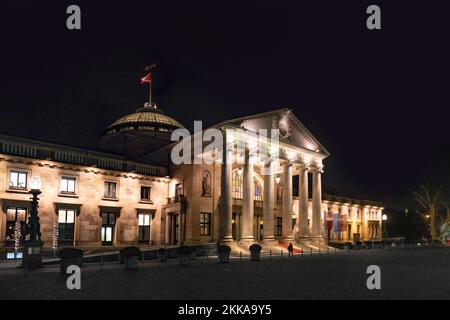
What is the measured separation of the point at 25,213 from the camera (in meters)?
41.1

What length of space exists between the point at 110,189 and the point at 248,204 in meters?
16.0

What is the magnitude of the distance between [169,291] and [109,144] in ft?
185

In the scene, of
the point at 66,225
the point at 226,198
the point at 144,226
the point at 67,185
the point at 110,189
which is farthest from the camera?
the point at 144,226

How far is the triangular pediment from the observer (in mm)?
51250

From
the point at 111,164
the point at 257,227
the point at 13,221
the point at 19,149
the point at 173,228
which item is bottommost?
the point at 257,227

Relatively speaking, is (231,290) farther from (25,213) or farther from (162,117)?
(162,117)

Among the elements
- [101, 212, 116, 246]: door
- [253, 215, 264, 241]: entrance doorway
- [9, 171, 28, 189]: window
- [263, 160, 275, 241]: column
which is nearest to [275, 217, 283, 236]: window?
[253, 215, 264, 241]: entrance doorway

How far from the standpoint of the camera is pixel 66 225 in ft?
146

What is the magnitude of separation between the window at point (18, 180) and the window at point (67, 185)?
3.91m

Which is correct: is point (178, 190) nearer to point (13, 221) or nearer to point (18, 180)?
point (18, 180)

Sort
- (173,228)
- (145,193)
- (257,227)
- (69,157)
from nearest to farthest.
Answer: (69,157) < (145,193) < (173,228) < (257,227)

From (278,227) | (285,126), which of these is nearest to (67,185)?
(285,126)

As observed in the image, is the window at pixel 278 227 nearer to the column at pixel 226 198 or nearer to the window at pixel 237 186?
the window at pixel 237 186
